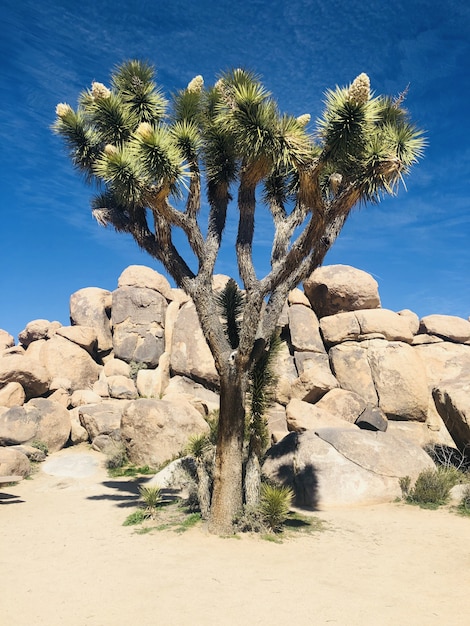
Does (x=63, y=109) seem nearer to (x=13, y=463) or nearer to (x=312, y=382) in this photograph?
(x=13, y=463)

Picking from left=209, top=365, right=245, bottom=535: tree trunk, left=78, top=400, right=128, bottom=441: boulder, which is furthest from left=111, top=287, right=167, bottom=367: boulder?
left=209, top=365, right=245, bottom=535: tree trunk

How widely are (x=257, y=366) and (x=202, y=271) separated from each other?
2410 mm

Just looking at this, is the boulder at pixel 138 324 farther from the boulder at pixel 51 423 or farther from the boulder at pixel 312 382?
the boulder at pixel 312 382

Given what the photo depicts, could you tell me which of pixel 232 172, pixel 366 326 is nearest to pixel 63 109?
pixel 232 172

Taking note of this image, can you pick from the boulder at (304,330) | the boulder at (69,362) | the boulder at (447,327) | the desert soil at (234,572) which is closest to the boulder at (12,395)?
the boulder at (69,362)

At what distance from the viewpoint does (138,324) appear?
27.1m

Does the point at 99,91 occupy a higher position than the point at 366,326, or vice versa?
the point at 99,91

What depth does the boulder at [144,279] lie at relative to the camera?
28.6 m

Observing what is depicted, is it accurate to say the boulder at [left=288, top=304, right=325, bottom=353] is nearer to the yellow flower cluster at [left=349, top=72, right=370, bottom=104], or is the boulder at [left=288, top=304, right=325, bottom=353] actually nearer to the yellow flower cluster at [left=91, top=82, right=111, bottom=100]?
the yellow flower cluster at [left=91, top=82, right=111, bottom=100]

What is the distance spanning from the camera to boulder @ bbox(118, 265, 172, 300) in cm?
2864

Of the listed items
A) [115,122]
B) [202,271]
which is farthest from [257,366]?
[115,122]

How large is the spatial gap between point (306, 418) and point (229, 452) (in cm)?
803

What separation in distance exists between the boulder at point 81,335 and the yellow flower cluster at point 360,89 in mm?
21695

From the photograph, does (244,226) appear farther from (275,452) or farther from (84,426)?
(84,426)
